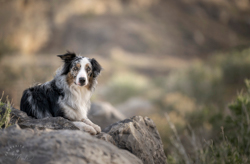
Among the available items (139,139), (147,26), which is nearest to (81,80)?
(139,139)

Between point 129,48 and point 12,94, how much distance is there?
2411 cm

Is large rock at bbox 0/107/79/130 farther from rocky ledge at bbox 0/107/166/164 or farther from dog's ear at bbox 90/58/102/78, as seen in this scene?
dog's ear at bbox 90/58/102/78

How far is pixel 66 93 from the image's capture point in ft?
14.8

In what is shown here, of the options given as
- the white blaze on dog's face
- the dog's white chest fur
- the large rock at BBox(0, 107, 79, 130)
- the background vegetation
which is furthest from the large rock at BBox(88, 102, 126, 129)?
the large rock at BBox(0, 107, 79, 130)

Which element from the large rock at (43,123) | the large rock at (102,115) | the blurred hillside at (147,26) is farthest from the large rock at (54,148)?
the blurred hillside at (147,26)

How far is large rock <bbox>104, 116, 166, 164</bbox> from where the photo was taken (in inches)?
145

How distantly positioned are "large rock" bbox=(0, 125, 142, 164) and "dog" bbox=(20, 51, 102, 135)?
135 centimetres

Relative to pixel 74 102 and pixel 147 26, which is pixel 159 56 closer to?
pixel 147 26

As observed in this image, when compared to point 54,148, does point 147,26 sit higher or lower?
higher

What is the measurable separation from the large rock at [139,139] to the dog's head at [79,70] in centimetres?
104

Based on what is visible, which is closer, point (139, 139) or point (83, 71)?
point (139, 139)

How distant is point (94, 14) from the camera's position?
37.6m

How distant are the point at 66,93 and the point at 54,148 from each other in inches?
75.9

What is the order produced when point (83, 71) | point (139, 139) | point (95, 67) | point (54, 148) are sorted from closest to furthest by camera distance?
point (54, 148)
point (139, 139)
point (83, 71)
point (95, 67)
